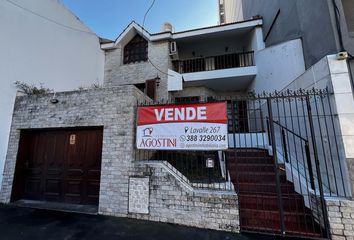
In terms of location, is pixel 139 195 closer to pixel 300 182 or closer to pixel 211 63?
pixel 300 182

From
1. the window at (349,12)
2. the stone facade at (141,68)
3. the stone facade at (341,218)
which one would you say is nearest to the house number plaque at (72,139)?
the stone facade at (141,68)

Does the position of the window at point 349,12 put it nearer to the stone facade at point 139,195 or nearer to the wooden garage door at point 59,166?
the stone facade at point 139,195

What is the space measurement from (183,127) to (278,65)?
5315 millimetres

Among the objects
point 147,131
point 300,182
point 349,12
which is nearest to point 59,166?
point 147,131

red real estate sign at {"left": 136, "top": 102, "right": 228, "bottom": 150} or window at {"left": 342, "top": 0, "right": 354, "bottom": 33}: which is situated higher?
window at {"left": 342, "top": 0, "right": 354, "bottom": 33}

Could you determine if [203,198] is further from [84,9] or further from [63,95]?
[84,9]

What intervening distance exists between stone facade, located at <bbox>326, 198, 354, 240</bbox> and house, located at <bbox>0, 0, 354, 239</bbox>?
17 millimetres

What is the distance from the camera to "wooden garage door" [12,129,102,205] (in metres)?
4.66

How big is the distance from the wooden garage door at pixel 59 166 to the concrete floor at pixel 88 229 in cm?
77

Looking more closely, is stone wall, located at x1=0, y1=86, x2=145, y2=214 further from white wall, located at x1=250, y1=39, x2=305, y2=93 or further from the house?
white wall, located at x1=250, y1=39, x2=305, y2=93

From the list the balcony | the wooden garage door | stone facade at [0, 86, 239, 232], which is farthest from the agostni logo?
the balcony

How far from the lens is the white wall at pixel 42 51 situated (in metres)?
5.09

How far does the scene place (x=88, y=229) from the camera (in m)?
3.34

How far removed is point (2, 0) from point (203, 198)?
27.1 ft
